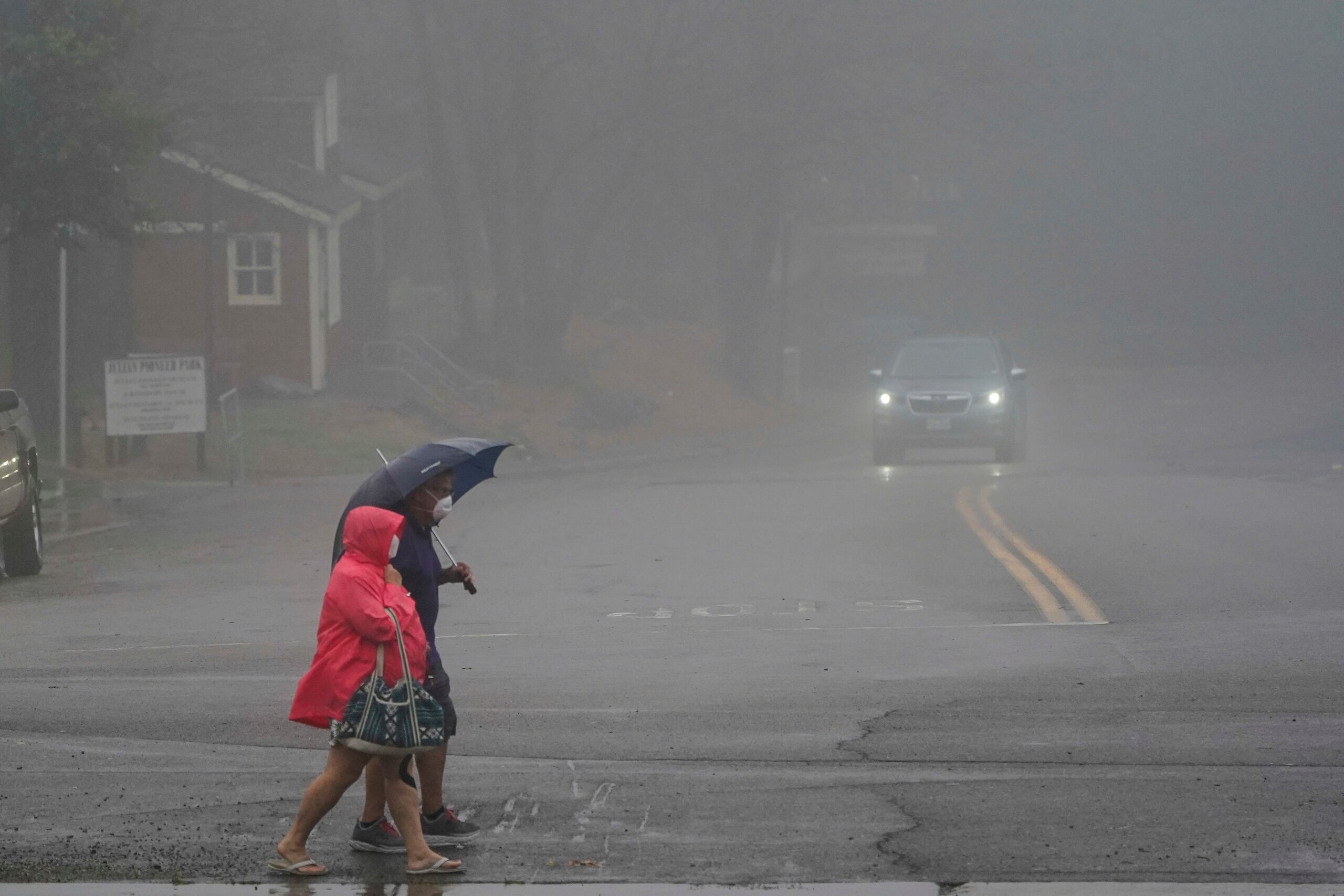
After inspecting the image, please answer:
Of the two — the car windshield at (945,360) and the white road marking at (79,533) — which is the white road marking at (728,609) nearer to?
the white road marking at (79,533)

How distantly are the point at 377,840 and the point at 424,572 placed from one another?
0.93m

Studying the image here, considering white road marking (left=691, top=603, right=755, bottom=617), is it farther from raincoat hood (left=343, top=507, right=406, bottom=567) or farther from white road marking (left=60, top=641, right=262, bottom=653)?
raincoat hood (left=343, top=507, right=406, bottom=567)

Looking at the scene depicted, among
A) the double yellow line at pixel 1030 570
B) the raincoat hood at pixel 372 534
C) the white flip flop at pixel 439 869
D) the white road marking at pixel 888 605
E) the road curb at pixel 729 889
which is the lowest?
the road curb at pixel 729 889

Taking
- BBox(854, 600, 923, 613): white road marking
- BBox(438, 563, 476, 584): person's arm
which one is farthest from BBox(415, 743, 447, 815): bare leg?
BBox(854, 600, 923, 613): white road marking

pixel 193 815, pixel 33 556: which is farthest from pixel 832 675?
pixel 33 556

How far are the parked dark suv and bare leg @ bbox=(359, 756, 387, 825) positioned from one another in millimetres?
8544

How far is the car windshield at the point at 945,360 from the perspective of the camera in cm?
2803

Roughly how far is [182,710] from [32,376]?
1751cm

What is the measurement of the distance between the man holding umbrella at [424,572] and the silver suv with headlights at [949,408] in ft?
69.4

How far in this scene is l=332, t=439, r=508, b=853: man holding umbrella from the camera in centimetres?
649

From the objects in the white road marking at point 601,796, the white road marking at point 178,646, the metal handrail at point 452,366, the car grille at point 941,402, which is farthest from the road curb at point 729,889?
the metal handrail at point 452,366

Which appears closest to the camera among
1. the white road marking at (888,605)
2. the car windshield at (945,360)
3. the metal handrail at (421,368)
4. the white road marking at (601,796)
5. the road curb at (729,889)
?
the road curb at (729,889)

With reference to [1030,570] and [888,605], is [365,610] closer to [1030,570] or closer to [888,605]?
[888,605]

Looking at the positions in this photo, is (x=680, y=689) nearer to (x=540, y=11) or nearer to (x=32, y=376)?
(x=32, y=376)
